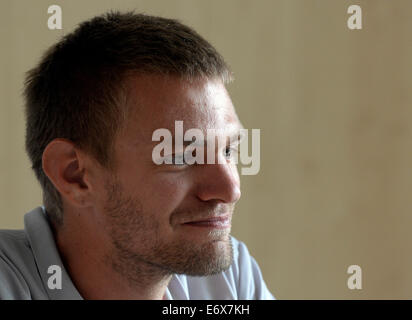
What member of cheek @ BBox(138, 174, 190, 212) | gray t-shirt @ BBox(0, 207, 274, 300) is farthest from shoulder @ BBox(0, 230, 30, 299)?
cheek @ BBox(138, 174, 190, 212)

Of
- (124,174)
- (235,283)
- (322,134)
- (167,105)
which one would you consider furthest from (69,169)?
(322,134)

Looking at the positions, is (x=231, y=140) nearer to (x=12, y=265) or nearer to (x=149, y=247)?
(x=149, y=247)

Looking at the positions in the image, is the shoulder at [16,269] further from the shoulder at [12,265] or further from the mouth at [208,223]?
the mouth at [208,223]

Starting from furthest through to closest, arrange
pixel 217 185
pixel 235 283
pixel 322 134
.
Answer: pixel 322 134, pixel 235 283, pixel 217 185

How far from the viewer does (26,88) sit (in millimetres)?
1146

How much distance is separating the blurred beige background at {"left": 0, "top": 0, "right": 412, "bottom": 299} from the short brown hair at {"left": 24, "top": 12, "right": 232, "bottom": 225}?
1.85 ft

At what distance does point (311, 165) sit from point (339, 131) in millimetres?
150

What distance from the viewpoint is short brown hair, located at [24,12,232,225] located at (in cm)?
100

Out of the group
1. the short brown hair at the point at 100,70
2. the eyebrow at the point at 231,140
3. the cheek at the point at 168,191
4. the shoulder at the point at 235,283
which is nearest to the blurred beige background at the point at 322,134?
the shoulder at the point at 235,283

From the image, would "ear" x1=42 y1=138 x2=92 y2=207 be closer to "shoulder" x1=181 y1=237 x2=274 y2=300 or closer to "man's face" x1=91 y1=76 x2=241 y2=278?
"man's face" x1=91 y1=76 x2=241 y2=278

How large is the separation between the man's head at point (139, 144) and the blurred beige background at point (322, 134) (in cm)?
61

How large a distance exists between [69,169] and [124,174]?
0.38 ft

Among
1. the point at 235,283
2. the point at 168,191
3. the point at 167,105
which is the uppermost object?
the point at 167,105

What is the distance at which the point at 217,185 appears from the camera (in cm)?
96
